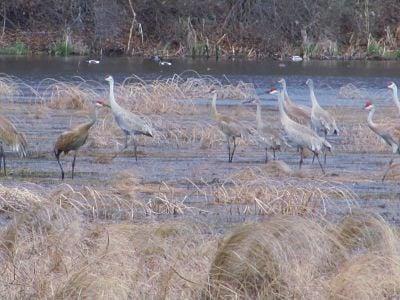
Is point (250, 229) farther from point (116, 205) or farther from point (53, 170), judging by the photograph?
point (53, 170)

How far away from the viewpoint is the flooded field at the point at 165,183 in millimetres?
7750

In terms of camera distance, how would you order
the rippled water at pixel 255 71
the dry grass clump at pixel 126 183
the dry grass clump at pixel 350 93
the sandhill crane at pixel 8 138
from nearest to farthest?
the dry grass clump at pixel 126 183 < the sandhill crane at pixel 8 138 < the dry grass clump at pixel 350 93 < the rippled water at pixel 255 71

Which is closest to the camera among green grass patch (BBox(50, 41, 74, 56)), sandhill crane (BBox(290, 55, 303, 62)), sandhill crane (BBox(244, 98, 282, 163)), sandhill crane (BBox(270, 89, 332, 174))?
sandhill crane (BBox(270, 89, 332, 174))

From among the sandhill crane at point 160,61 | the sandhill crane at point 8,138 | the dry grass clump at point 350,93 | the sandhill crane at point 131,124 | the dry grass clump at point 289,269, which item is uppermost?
the dry grass clump at point 289,269

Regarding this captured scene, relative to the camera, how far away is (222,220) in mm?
10844

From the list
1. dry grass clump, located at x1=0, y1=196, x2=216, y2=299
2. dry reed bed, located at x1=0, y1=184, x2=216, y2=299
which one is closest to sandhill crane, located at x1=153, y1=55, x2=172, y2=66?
dry reed bed, located at x1=0, y1=184, x2=216, y2=299

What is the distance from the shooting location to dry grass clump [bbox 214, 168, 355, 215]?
1096 centimetres

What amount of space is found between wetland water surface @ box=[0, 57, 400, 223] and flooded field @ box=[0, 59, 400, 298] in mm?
21

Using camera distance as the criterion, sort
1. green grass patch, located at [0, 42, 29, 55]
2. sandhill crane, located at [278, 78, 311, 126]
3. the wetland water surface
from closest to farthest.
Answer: the wetland water surface → sandhill crane, located at [278, 78, 311, 126] → green grass patch, located at [0, 42, 29, 55]

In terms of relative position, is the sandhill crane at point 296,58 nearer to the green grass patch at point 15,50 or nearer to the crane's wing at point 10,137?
the green grass patch at point 15,50

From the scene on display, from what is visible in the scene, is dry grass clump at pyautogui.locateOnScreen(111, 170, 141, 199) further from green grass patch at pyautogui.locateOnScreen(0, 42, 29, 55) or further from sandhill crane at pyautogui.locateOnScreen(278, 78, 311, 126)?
green grass patch at pyautogui.locateOnScreen(0, 42, 29, 55)

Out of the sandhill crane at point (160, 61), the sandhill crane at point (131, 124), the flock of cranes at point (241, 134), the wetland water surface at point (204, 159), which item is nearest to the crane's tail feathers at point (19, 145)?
the flock of cranes at point (241, 134)

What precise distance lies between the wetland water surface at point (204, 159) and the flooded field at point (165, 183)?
0.02 metres

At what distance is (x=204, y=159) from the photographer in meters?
15.2
